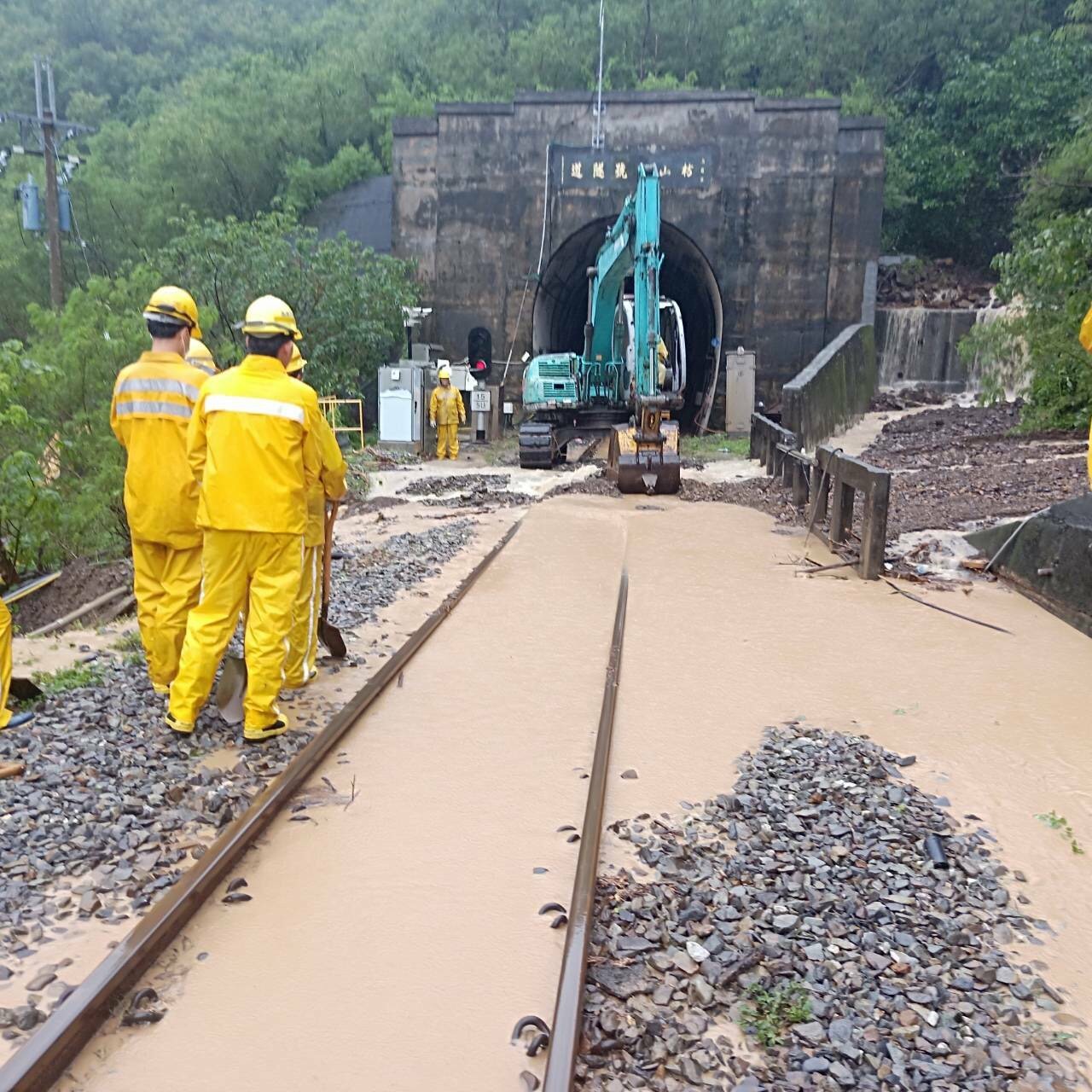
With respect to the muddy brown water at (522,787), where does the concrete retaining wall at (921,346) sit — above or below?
above

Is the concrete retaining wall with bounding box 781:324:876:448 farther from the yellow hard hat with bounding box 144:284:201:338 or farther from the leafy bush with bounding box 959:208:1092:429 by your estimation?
the yellow hard hat with bounding box 144:284:201:338

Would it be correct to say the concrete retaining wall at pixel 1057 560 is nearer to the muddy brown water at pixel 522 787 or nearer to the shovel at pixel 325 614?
the muddy brown water at pixel 522 787

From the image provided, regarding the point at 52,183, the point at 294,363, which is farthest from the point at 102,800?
the point at 52,183

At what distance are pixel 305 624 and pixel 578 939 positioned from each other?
2748mm

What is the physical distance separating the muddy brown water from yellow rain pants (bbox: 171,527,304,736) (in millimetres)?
523

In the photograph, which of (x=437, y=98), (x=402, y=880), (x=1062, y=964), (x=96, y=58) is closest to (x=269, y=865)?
(x=402, y=880)

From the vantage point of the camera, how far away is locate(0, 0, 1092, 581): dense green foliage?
10242 millimetres

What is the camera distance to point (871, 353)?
24672 millimetres

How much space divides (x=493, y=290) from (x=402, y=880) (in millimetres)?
23006

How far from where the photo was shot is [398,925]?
10.6ft

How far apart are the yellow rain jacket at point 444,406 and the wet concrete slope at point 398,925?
14.6m

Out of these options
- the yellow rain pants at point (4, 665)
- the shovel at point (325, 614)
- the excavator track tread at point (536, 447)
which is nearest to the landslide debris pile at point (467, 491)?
the excavator track tread at point (536, 447)

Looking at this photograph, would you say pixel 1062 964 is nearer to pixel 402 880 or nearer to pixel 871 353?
pixel 402 880

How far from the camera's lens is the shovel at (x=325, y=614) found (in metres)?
5.39
